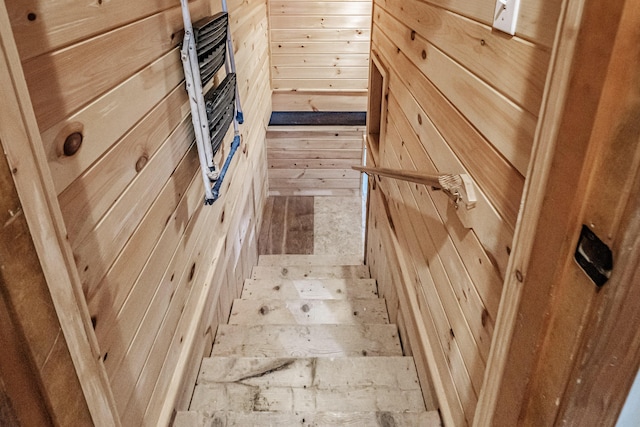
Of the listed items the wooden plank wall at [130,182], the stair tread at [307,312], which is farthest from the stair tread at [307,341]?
the stair tread at [307,312]

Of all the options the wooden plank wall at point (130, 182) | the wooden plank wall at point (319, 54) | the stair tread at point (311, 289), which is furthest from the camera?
the wooden plank wall at point (319, 54)

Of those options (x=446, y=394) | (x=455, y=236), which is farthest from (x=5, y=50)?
(x=446, y=394)

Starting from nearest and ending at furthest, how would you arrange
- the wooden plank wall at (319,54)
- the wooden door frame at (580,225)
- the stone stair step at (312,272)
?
the wooden door frame at (580,225) → the stone stair step at (312,272) → the wooden plank wall at (319,54)

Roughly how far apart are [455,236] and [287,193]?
4.61 m

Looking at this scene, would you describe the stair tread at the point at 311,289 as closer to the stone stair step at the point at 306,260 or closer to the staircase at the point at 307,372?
the staircase at the point at 307,372

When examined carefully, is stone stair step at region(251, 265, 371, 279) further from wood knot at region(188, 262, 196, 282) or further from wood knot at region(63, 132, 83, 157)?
wood knot at region(63, 132, 83, 157)

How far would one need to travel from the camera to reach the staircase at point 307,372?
163 centimetres

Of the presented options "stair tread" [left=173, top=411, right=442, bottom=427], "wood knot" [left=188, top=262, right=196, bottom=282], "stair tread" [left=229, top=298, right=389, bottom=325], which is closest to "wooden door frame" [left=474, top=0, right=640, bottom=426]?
"stair tread" [left=173, top=411, right=442, bottom=427]

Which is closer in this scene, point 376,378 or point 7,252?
point 7,252

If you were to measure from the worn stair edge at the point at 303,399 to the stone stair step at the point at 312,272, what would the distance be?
150 centimetres

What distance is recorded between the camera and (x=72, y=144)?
3.01 ft

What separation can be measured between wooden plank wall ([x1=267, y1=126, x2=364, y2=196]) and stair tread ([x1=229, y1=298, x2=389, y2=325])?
3.07m

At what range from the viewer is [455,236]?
54.7 inches

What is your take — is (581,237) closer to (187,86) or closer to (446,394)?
(446,394)
